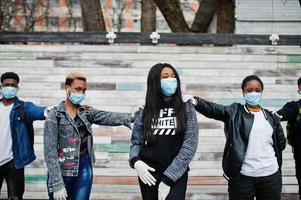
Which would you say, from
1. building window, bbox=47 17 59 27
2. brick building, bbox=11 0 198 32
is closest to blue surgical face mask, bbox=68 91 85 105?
brick building, bbox=11 0 198 32

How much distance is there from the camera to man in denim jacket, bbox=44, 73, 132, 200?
4.04 meters

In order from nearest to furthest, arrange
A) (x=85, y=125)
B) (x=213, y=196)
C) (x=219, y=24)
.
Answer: (x=85, y=125) < (x=213, y=196) < (x=219, y=24)

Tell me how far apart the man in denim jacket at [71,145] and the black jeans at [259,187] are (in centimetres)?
120

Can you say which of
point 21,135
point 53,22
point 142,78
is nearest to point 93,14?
point 142,78

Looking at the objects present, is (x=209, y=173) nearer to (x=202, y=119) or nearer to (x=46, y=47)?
(x=202, y=119)

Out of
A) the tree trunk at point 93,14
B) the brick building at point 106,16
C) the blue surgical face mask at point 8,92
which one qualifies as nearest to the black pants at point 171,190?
the blue surgical face mask at point 8,92

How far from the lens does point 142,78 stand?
6.98m

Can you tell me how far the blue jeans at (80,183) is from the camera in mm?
4189

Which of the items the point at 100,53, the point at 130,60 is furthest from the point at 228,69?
the point at 100,53

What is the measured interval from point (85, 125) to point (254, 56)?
12.2 ft

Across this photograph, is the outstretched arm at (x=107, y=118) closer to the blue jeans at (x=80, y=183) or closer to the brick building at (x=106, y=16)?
the blue jeans at (x=80, y=183)

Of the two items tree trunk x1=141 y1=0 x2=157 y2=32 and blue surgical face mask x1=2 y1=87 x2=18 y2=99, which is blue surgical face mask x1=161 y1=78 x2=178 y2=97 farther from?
tree trunk x1=141 y1=0 x2=157 y2=32

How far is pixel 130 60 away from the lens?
7.03 m

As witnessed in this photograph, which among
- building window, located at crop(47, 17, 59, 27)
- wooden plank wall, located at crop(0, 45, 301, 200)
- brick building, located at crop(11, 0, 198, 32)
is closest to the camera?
wooden plank wall, located at crop(0, 45, 301, 200)
